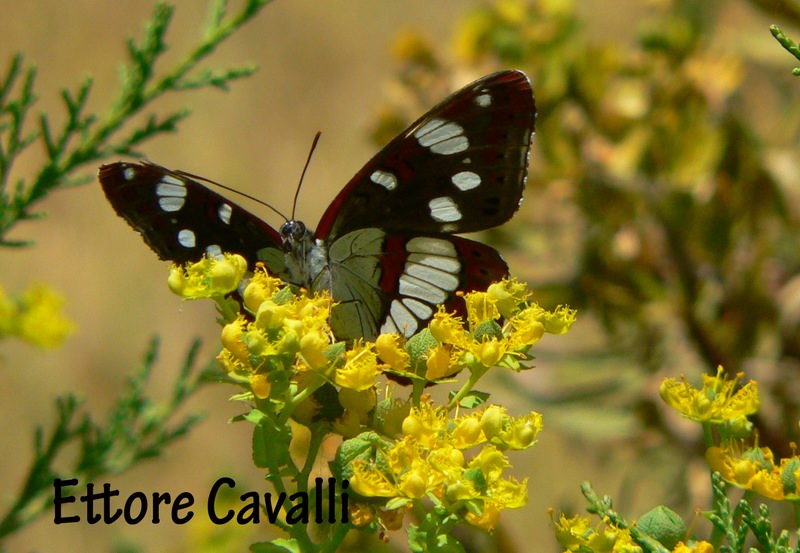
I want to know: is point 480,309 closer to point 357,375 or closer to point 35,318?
point 357,375

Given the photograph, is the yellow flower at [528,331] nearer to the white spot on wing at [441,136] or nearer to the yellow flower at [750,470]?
the yellow flower at [750,470]

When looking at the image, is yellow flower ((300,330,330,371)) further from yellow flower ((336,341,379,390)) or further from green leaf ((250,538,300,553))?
green leaf ((250,538,300,553))

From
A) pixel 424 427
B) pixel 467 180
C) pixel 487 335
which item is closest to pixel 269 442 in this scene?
pixel 424 427

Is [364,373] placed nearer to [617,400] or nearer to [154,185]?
[154,185]

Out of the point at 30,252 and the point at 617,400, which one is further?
the point at 30,252

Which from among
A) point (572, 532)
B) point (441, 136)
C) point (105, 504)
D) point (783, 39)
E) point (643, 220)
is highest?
point (783, 39)

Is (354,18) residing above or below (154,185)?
below

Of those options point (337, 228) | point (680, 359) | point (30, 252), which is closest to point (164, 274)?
point (30, 252)
